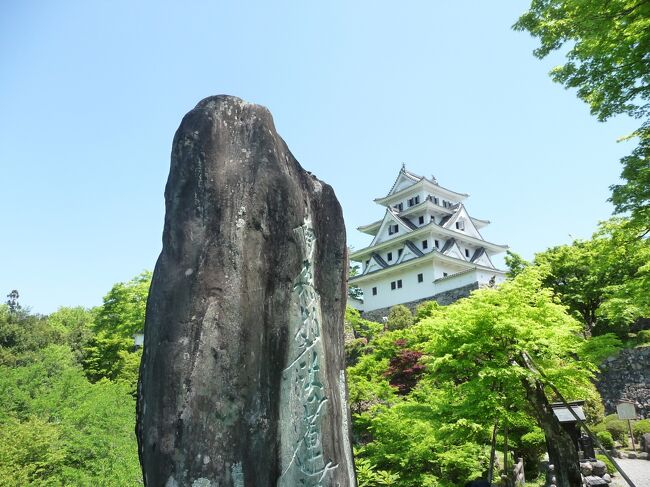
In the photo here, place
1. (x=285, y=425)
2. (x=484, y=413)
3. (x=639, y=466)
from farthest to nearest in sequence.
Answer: (x=639, y=466), (x=484, y=413), (x=285, y=425)

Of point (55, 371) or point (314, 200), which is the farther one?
point (55, 371)

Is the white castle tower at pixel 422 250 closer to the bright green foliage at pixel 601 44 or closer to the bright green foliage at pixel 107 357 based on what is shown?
the bright green foliage at pixel 107 357

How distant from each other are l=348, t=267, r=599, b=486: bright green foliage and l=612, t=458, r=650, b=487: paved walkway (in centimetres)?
316

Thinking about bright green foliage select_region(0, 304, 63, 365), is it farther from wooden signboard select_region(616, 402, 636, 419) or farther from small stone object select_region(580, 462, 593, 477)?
wooden signboard select_region(616, 402, 636, 419)

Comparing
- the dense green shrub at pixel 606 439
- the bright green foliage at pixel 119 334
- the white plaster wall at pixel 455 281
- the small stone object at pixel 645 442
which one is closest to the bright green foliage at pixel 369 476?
the dense green shrub at pixel 606 439

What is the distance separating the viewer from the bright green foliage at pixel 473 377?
7824 millimetres

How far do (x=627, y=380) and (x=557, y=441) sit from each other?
11.4 metres

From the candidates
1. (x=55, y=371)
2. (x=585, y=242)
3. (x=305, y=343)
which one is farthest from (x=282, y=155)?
(x=585, y=242)

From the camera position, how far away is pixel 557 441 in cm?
844

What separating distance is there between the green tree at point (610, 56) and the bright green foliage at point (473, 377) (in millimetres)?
2412

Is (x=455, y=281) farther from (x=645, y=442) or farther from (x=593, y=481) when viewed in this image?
(x=593, y=481)

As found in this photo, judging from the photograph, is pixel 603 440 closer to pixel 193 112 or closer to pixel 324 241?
pixel 324 241

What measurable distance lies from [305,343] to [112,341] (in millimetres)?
21748

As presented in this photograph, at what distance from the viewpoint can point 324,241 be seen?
10.9 feet
